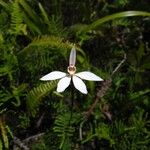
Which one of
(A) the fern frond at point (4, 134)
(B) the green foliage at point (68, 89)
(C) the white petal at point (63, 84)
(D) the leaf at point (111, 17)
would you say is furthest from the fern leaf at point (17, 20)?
(C) the white petal at point (63, 84)

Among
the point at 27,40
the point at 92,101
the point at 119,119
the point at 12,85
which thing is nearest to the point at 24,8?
the point at 27,40

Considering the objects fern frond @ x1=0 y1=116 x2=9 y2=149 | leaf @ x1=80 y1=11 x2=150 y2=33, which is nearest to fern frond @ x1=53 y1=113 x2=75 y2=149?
fern frond @ x1=0 y1=116 x2=9 y2=149

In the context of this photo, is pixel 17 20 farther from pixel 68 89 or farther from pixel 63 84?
pixel 63 84

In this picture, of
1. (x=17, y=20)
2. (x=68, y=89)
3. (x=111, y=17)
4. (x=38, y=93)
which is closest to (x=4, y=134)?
Result: (x=38, y=93)

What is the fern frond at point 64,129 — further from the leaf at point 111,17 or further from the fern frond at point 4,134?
the leaf at point 111,17

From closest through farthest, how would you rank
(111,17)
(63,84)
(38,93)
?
(63,84) → (38,93) → (111,17)

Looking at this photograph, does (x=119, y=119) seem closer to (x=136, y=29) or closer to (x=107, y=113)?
(x=107, y=113)
